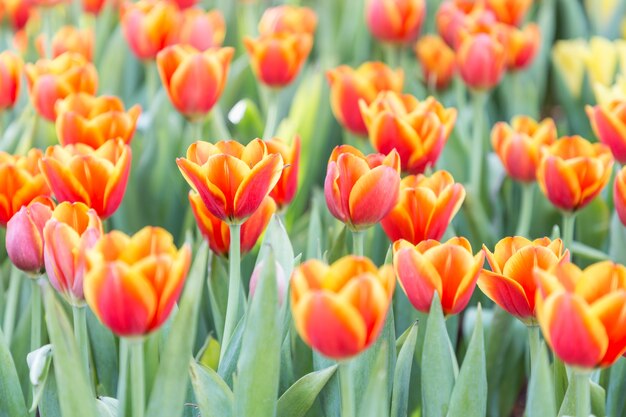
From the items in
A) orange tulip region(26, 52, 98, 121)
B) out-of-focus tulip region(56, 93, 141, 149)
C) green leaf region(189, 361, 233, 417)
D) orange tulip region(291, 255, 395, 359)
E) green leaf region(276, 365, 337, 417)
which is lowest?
green leaf region(276, 365, 337, 417)

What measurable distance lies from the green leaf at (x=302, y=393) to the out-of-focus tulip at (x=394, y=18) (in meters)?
1.18

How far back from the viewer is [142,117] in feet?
6.23

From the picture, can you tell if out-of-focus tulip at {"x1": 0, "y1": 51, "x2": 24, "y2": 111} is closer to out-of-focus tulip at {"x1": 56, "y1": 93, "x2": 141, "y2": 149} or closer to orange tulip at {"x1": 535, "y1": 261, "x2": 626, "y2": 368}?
out-of-focus tulip at {"x1": 56, "y1": 93, "x2": 141, "y2": 149}

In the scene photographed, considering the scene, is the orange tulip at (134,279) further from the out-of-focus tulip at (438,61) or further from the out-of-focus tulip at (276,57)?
the out-of-focus tulip at (438,61)

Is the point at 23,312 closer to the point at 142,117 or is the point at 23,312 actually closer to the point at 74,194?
the point at 74,194

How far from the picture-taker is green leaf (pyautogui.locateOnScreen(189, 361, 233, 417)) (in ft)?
3.22

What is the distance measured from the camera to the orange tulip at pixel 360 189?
3.43 ft

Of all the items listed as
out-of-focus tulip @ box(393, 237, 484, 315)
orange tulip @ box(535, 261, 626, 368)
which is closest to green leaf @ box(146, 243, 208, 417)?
out-of-focus tulip @ box(393, 237, 484, 315)

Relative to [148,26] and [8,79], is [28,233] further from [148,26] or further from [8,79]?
[148,26]

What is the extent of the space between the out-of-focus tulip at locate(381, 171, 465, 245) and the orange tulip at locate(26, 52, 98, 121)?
2.12ft

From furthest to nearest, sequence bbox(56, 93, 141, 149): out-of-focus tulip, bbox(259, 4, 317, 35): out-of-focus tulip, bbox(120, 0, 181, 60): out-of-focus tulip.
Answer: bbox(259, 4, 317, 35): out-of-focus tulip → bbox(120, 0, 181, 60): out-of-focus tulip → bbox(56, 93, 141, 149): out-of-focus tulip

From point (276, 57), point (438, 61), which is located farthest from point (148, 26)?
point (438, 61)

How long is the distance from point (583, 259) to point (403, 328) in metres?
0.44

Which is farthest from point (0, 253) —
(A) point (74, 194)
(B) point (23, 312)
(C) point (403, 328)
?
(C) point (403, 328)
